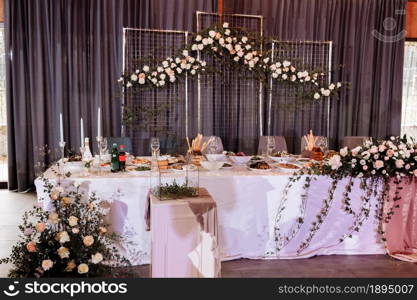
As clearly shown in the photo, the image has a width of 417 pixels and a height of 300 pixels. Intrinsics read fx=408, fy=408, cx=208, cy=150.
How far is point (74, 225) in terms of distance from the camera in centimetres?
221

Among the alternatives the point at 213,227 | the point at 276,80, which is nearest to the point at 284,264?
the point at 213,227

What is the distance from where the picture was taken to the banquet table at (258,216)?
2936 mm

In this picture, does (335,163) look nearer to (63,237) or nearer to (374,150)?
(374,150)

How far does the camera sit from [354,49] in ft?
19.5

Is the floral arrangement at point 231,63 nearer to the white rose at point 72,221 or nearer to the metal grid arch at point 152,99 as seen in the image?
the metal grid arch at point 152,99

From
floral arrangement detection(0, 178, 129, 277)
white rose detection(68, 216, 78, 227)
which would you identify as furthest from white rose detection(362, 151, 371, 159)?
white rose detection(68, 216, 78, 227)

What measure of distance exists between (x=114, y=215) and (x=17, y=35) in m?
3.53

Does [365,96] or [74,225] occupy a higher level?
[365,96]

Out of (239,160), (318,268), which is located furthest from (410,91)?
(318,268)

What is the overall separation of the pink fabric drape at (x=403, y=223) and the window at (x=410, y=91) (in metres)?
3.72

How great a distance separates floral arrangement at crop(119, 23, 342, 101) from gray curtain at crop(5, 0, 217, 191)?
0.39 m

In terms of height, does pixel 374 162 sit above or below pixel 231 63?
below

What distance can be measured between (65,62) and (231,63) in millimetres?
2196

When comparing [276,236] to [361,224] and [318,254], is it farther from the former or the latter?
[361,224]
